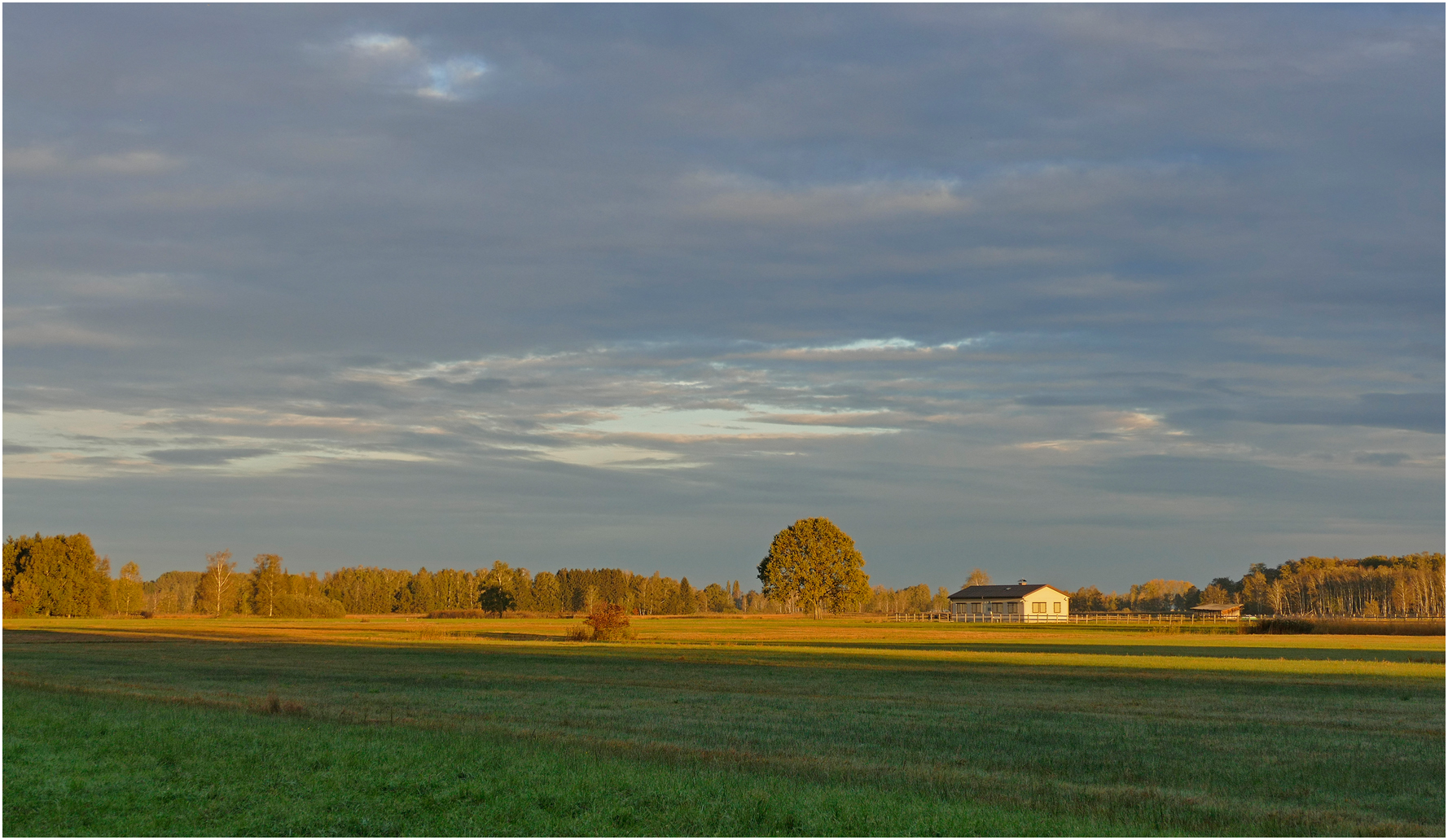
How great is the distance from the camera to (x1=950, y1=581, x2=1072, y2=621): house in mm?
143750

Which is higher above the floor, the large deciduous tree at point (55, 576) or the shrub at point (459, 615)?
the large deciduous tree at point (55, 576)

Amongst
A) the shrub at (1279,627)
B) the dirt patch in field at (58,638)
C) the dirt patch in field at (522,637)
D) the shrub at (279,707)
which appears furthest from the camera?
the shrub at (1279,627)

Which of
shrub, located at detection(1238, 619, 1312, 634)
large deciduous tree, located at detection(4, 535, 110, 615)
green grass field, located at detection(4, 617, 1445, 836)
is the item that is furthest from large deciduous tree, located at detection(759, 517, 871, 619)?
green grass field, located at detection(4, 617, 1445, 836)

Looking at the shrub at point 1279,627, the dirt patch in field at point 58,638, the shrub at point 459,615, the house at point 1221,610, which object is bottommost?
the house at point 1221,610

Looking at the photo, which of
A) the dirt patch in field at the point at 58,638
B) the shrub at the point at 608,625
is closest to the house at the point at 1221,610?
the shrub at the point at 608,625

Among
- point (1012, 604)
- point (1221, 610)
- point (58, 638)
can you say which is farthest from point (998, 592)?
point (58, 638)

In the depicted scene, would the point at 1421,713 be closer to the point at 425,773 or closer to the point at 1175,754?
the point at 1175,754

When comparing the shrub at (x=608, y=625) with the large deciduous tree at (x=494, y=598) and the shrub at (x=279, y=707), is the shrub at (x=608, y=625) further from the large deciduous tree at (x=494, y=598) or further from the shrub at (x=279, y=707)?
the large deciduous tree at (x=494, y=598)

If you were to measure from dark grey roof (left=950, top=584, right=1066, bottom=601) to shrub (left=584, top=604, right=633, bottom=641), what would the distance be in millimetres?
89296

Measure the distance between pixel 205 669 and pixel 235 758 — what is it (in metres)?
25.1

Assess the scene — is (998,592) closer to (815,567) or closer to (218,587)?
(815,567)

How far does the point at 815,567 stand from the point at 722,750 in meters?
126

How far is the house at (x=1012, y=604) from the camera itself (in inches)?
5659

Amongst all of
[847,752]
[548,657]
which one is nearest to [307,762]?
[847,752]
